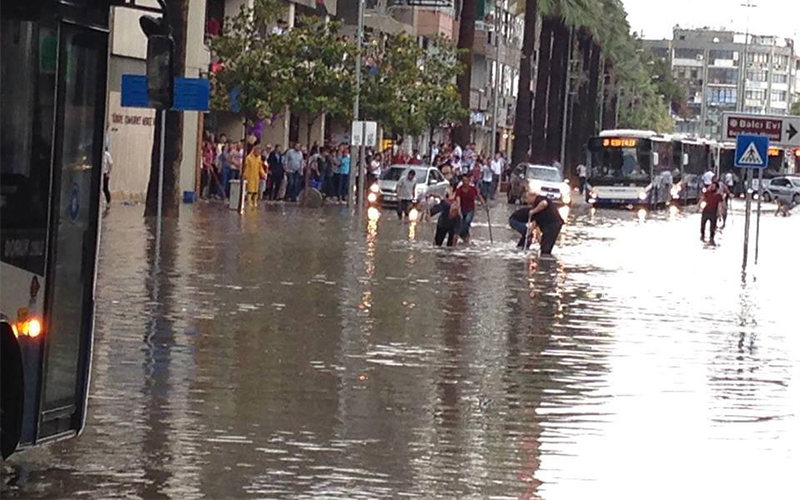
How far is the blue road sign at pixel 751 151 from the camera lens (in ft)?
113

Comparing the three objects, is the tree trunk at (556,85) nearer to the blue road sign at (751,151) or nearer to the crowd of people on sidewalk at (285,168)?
the crowd of people on sidewalk at (285,168)

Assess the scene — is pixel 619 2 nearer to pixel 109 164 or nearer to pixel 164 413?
pixel 109 164

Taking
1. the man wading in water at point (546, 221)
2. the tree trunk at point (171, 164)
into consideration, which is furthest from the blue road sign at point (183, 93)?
the tree trunk at point (171, 164)

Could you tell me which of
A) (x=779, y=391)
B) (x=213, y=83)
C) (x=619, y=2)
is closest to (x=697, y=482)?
(x=779, y=391)

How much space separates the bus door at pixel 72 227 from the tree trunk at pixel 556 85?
254 feet

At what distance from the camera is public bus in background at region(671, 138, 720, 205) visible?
8662cm

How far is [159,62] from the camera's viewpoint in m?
10.7

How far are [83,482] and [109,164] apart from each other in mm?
34237

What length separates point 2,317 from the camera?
9.38m

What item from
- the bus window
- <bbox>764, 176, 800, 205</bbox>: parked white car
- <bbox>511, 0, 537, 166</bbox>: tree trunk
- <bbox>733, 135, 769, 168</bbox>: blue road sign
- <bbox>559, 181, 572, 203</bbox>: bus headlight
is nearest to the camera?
the bus window

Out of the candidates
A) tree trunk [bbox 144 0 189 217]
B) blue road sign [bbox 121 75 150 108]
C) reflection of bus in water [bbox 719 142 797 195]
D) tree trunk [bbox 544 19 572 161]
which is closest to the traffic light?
blue road sign [bbox 121 75 150 108]

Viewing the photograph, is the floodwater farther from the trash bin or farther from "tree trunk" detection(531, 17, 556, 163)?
"tree trunk" detection(531, 17, 556, 163)

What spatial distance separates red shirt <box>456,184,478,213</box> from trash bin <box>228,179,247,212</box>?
1080 centimetres

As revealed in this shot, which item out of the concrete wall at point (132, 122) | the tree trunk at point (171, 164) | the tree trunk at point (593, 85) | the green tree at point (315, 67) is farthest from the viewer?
the tree trunk at point (593, 85)
